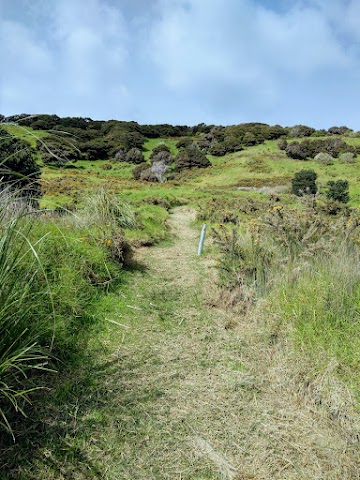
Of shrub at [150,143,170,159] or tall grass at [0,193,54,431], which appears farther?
shrub at [150,143,170,159]

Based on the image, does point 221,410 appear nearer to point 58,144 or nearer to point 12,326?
point 12,326

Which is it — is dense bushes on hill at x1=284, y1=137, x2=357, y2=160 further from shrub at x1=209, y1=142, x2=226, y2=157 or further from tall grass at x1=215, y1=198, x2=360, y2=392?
tall grass at x1=215, y1=198, x2=360, y2=392

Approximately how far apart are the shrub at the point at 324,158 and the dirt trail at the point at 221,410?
37122 mm

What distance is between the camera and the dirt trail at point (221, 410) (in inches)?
92.3

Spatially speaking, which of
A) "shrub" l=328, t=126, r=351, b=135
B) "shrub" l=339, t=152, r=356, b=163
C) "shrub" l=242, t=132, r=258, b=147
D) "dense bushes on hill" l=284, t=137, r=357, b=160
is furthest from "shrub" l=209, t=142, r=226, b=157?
"shrub" l=328, t=126, r=351, b=135

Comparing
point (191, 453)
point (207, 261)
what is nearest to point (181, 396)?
point (191, 453)

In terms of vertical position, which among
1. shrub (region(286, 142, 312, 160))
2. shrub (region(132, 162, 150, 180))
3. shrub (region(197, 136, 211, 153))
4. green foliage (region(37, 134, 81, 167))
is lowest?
green foliage (region(37, 134, 81, 167))

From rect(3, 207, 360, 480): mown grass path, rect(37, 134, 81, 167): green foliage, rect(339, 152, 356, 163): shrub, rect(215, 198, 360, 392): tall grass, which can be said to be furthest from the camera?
rect(339, 152, 356, 163): shrub

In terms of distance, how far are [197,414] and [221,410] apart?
8.1 inches

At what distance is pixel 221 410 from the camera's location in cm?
289

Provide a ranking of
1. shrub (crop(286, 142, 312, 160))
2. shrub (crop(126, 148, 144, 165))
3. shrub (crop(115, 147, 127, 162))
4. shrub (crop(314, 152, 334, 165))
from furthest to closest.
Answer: shrub (crop(115, 147, 127, 162)), shrub (crop(126, 148, 144, 165)), shrub (crop(286, 142, 312, 160)), shrub (crop(314, 152, 334, 165))

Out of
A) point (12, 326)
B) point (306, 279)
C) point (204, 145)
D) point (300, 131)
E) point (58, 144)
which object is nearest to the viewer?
point (58, 144)

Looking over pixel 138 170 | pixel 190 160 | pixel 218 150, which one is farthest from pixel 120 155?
pixel 218 150

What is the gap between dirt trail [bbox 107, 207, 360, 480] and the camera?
234 cm
